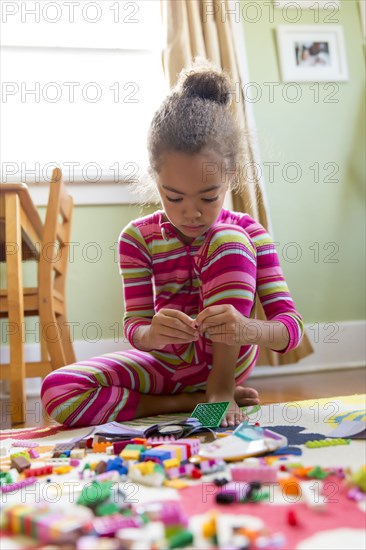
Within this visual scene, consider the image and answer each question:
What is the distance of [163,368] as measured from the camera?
1.31m

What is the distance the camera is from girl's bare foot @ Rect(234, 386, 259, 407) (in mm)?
1302

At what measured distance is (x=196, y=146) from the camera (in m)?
1.13

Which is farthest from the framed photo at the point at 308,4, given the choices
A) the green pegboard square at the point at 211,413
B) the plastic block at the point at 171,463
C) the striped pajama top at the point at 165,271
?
the plastic block at the point at 171,463

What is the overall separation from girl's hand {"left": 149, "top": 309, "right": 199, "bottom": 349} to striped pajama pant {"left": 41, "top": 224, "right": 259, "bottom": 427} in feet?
0.42

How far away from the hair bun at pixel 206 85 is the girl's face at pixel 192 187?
0.18 metres

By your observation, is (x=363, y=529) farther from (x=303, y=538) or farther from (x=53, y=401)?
(x=53, y=401)

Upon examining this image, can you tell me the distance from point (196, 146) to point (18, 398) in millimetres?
762

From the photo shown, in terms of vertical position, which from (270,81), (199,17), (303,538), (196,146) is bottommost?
(303,538)

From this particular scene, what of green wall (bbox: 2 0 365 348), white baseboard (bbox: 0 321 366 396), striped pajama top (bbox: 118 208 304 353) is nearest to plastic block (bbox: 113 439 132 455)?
striped pajama top (bbox: 118 208 304 353)

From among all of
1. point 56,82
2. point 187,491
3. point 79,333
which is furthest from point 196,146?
point 56,82

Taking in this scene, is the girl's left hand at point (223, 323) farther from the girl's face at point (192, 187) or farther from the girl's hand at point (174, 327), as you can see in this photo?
the girl's face at point (192, 187)

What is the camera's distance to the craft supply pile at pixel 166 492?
51 centimetres

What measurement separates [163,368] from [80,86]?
4.87 feet

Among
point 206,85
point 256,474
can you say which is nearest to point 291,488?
point 256,474
